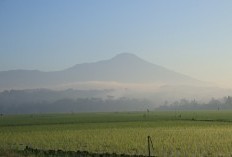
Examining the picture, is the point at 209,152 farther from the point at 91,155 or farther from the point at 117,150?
the point at 91,155

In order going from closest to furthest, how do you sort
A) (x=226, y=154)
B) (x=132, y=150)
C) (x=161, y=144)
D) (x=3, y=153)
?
(x=3, y=153) < (x=226, y=154) < (x=132, y=150) < (x=161, y=144)

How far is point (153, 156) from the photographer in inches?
879

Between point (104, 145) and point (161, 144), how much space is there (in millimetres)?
3975

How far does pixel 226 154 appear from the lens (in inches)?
938

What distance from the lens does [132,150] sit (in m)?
26.0

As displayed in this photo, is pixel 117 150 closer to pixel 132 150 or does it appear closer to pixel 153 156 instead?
pixel 132 150

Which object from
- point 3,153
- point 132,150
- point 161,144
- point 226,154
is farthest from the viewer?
point 161,144

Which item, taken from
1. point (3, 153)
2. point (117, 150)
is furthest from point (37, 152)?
point (117, 150)

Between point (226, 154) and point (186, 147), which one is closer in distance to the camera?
point (226, 154)

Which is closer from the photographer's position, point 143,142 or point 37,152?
point 37,152

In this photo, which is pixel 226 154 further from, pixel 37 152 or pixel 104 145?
pixel 37 152

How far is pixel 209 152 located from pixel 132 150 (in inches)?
186

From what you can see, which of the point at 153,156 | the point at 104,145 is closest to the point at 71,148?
the point at 104,145

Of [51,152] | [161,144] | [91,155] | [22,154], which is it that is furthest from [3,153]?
[161,144]
